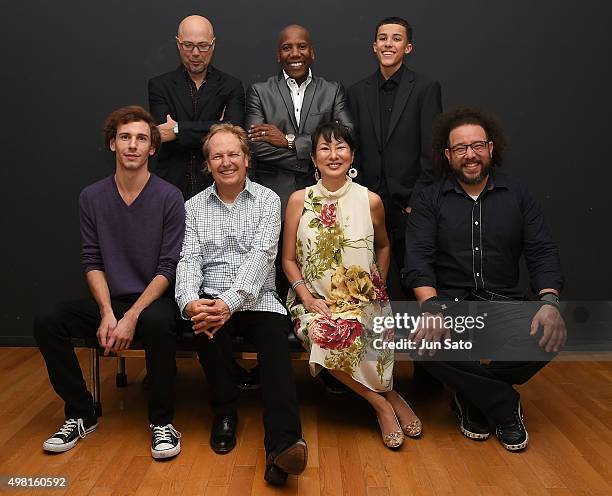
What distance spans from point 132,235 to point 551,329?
1744 mm

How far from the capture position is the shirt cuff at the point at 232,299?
10.3 feet

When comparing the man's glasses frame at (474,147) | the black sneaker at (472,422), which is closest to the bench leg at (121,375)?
the black sneaker at (472,422)

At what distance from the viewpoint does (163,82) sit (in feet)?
12.3

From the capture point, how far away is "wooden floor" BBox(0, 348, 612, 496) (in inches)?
108

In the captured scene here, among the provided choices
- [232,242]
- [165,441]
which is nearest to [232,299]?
[232,242]

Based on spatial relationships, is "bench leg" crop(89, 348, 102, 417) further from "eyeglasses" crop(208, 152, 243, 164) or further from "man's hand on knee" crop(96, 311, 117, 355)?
"eyeglasses" crop(208, 152, 243, 164)

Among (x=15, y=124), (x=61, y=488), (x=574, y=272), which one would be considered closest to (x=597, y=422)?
(x=574, y=272)

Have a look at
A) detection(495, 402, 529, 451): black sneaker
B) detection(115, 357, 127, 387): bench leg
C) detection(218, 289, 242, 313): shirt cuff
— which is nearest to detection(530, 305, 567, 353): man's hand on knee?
detection(495, 402, 529, 451): black sneaker

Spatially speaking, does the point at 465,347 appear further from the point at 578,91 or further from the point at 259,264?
the point at 578,91

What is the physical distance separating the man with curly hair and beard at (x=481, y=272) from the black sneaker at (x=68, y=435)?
139cm

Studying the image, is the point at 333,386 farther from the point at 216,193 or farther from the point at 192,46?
the point at 192,46

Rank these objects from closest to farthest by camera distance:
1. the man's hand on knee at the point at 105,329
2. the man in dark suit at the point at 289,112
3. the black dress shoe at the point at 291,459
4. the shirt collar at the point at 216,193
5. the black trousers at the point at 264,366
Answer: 1. the black dress shoe at the point at 291,459
2. the black trousers at the point at 264,366
3. the man's hand on knee at the point at 105,329
4. the shirt collar at the point at 216,193
5. the man in dark suit at the point at 289,112

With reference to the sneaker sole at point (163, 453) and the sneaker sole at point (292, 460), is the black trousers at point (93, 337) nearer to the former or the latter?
the sneaker sole at point (163, 453)

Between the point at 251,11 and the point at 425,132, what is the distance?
4.62 feet
